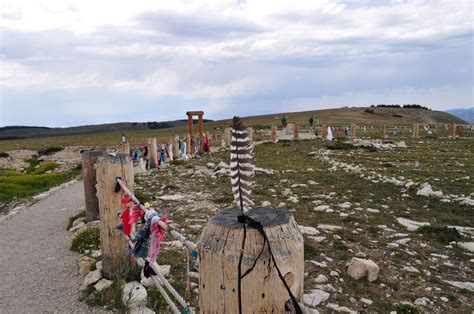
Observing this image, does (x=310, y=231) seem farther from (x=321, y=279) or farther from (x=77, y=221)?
(x=77, y=221)

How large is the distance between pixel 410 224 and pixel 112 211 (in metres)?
6.54

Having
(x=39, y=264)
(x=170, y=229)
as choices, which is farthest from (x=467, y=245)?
(x=39, y=264)

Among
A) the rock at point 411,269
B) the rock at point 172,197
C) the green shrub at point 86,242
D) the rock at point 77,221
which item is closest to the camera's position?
the rock at point 411,269

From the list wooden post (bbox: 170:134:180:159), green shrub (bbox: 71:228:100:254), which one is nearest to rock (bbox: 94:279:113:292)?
green shrub (bbox: 71:228:100:254)

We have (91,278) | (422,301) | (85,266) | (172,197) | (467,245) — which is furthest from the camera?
(172,197)

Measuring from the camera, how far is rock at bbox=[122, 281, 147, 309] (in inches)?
211

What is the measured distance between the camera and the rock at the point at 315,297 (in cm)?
533

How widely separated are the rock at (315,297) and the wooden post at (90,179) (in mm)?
5393

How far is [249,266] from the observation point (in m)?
1.77

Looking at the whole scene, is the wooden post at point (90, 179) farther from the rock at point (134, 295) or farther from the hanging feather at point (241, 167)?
the hanging feather at point (241, 167)

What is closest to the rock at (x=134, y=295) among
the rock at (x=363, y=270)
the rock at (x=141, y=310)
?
the rock at (x=141, y=310)

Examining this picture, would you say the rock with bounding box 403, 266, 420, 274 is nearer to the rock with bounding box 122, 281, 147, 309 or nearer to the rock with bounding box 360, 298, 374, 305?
the rock with bounding box 360, 298, 374, 305

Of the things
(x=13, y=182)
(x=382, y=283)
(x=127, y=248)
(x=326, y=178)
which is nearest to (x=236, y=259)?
(x=127, y=248)

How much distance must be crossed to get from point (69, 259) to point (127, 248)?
2585 millimetres
